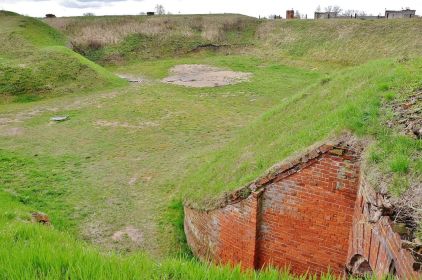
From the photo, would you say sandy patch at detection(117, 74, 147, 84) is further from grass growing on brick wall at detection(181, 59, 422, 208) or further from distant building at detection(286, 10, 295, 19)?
distant building at detection(286, 10, 295, 19)

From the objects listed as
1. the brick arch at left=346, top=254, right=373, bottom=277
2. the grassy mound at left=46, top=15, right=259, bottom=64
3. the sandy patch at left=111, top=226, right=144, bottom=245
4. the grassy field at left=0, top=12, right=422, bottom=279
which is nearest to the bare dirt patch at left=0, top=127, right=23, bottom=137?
the grassy field at left=0, top=12, right=422, bottom=279

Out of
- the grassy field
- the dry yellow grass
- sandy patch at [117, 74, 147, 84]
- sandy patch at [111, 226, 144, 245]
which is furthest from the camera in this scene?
the dry yellow grass

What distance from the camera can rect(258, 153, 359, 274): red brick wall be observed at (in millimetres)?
5883

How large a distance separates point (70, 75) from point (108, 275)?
24.1m

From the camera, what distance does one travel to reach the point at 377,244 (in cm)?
455

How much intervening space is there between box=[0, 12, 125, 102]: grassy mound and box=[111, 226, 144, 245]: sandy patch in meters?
16.3

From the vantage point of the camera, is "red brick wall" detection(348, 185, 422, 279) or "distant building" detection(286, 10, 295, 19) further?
"distant building" detection(286, 10, 295, 19)

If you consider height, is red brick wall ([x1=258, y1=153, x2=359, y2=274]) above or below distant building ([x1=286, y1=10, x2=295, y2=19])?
below

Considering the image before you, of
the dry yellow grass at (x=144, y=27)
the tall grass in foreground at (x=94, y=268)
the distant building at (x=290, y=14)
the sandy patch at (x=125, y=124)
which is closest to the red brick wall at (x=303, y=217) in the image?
the tall grass in foreground at (x=94, y=268)

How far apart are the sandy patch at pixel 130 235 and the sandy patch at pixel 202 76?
54.8ft

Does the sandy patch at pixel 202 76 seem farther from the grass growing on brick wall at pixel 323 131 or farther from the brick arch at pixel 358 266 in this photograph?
the brick arch at pixel 358 266

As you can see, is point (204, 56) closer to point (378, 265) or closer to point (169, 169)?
point (169, 169)

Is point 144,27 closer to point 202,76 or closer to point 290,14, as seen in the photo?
point 202,76

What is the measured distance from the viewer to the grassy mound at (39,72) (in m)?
22.8
